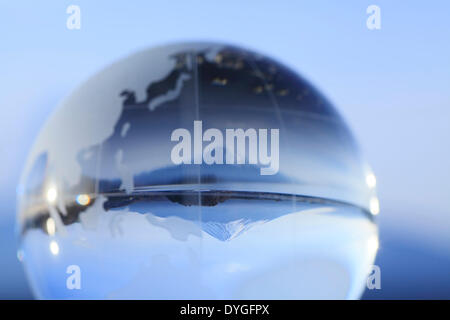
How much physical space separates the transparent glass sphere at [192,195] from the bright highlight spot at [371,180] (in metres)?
0.11

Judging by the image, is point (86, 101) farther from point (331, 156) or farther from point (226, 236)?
point (331, 156)

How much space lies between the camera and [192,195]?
2.07 meters

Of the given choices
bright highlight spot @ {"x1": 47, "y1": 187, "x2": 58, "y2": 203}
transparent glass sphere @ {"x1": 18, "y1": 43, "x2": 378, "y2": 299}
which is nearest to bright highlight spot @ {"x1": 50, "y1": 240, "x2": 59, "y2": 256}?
transparent glass sphere @ {"x1": 18, "y1": 43, "x2": 378, "y2": 299}

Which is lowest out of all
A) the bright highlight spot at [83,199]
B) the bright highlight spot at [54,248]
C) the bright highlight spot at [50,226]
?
→ the bright highlight spot at [54,248]

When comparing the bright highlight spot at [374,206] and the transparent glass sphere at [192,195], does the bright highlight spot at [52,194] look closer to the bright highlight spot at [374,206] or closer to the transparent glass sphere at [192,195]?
the transparent glass sphere at [192,195]

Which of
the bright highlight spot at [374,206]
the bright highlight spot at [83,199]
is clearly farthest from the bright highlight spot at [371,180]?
the bright highlight spot at [83,199]

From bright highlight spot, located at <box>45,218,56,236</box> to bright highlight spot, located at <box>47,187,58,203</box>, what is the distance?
0.07 meters

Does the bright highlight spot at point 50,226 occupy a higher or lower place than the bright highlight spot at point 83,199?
lower

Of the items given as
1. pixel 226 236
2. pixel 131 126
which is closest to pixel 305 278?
pixel 226 236

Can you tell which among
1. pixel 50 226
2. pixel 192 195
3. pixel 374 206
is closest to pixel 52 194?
pixel 50 226

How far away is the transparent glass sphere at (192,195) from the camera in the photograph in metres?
2.05

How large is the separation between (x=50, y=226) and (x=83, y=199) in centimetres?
17

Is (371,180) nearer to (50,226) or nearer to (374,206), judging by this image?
(374,206)

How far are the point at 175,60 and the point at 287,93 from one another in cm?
45
